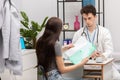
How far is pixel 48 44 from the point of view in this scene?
2.71 metres

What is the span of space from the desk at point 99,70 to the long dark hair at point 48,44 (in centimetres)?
113

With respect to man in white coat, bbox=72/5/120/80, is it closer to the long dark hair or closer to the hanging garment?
the long dark hair

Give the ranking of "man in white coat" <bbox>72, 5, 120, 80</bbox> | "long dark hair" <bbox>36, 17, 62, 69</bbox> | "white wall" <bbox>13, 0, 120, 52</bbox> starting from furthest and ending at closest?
"white wall" <bbox>13, 0, 120, 52</bbox> < "man in white coat" <bbox>72, 5, 120, 80</bbox> < "long dark hair" <bbox>36, 17, 62, 69</bbox>

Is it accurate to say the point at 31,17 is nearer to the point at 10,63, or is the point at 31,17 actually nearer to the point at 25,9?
the point at 25,9

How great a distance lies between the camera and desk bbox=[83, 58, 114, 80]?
377 cm

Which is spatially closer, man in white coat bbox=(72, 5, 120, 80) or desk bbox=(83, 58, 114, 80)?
desk bbox=(83, 58, 114, 80)

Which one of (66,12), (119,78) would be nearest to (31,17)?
(66,12)

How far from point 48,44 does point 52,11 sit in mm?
2507

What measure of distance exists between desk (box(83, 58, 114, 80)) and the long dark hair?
114 centimetres

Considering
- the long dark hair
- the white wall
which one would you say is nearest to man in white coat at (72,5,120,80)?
the white wall

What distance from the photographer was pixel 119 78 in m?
4.21

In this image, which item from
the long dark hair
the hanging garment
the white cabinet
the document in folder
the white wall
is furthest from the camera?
the white wall

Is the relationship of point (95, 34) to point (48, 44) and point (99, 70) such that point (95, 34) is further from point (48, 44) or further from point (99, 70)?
point (48, 44)

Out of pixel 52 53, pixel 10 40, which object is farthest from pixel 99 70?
pixel 10 40
